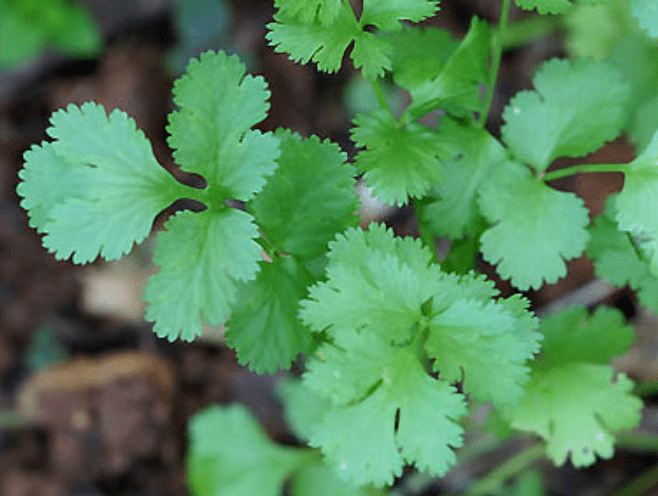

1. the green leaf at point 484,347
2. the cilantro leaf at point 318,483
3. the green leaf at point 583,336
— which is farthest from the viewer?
the cilantro leaf at point 318,483

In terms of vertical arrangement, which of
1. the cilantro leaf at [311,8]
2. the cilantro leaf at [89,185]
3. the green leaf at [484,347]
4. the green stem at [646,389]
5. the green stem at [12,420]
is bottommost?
the green stem at [12,420]

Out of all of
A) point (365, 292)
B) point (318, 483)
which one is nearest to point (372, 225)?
point (365, 292)

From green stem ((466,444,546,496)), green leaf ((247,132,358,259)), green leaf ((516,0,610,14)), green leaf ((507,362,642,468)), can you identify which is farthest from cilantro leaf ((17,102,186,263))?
green stem ((466,444,546,496))

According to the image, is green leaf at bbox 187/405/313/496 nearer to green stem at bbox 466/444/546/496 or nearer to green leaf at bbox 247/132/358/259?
green stem at bbox 466/444/546/496

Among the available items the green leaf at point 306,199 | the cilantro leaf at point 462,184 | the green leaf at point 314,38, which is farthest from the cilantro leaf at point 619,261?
the green leaf at point 314,38

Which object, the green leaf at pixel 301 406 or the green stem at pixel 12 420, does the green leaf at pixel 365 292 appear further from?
the green stem at pixel 12 420

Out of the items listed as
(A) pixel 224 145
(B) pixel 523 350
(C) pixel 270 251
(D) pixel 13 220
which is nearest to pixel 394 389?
(B) pixel 523 350

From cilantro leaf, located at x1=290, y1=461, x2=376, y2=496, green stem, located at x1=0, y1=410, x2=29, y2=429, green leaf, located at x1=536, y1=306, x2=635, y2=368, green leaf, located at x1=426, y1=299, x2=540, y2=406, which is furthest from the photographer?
green stem, located at x1=0, y1=410, x2=29, y2=429
